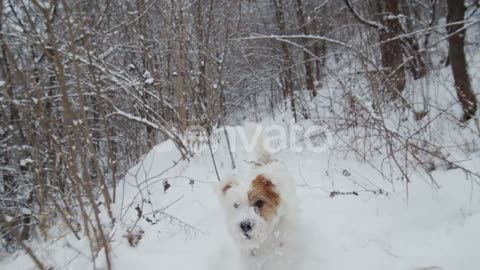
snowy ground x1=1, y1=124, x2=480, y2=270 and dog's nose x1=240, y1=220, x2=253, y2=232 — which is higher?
dog's nose x1=240, y1=220, x2=253, y2=232

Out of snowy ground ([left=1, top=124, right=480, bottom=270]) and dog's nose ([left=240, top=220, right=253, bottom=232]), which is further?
dog's nose ([left=240, top=220, right=253, bottom=232])

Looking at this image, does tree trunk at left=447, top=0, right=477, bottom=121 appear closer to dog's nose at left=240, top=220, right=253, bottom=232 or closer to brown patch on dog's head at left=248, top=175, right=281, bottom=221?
brown patch on dog's head at left=248, top=175, right=281, bottom=221

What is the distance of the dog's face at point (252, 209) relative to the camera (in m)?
3.30

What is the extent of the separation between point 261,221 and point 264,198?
208 mm

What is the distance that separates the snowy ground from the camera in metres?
2.91

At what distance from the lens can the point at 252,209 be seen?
3.40 metres

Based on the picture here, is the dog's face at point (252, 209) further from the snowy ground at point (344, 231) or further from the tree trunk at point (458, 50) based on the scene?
the tree trunk at point (458, 50)

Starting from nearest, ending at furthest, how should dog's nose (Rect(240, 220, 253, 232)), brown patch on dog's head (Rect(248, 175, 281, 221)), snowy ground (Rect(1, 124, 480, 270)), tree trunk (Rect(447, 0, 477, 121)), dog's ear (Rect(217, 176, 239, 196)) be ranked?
1. snowy ground (Rect(1, 124, 480, 270))
2. dog's nose (Rect(240, 220, 253, 232))
3. brown patch on dog's head (Rect(248, 175, 281, 221))
4. dog's ear (Rect(217, 176, 239, 196))
5. tree trunk (Rect(447, 0, 477, 121))

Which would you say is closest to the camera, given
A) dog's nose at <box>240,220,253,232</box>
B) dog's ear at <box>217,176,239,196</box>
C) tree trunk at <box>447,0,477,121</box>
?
dog's nose at <box>240,220,253,232</box>

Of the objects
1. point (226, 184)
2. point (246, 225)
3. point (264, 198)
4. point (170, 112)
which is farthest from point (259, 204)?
point (170, 112)

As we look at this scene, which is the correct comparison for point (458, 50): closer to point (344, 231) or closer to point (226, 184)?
point (344, 231)

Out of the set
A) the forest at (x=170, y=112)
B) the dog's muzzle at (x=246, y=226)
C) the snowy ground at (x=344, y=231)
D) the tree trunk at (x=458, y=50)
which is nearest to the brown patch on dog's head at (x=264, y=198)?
the dog's muzzle at (x=246, y=226)

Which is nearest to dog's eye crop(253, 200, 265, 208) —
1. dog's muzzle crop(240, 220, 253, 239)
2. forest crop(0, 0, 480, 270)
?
dog's muzzle crop(240, 220, 253, 239)

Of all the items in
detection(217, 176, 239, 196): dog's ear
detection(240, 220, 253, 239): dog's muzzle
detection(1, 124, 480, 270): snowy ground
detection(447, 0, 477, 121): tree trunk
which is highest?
detection(447, 0, 477, 121): tree trunk
